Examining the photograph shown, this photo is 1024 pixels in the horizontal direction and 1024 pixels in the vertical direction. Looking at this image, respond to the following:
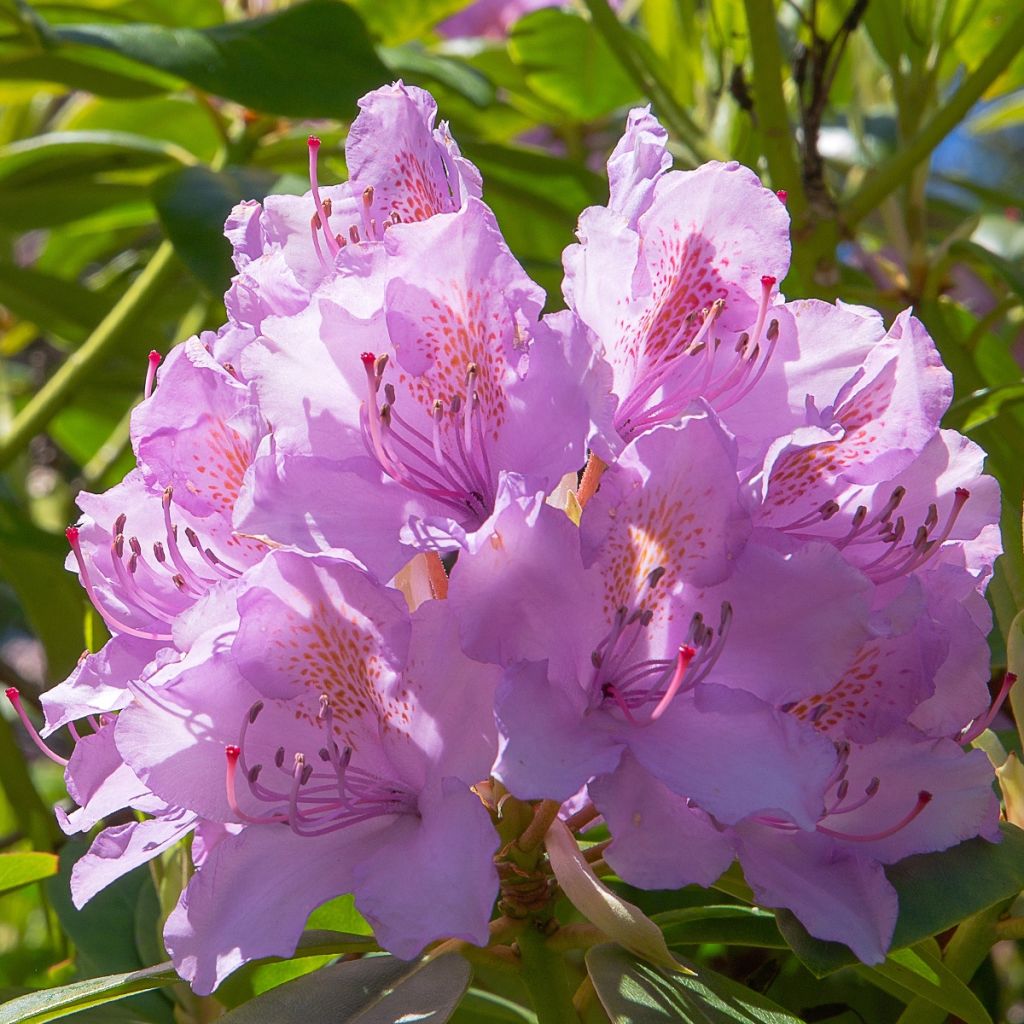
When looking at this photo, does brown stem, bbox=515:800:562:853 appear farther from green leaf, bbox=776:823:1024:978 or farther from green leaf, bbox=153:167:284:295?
green leaf, bbox=153:167:284:295

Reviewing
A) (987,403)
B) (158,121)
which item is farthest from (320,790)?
(158,121)

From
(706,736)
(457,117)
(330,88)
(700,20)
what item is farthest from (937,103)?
(706,736)

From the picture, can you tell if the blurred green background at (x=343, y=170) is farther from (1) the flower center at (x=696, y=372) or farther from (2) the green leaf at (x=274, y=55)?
(1) the flower center at (x=696, y=372)

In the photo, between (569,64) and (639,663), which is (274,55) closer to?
(569,64)

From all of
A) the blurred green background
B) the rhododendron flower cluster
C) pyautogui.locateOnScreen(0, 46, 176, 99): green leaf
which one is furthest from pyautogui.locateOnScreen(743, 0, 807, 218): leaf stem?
pyautogui.locateOnScreen(0, 46, 176, 99): green leaf

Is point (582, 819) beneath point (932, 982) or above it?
above
